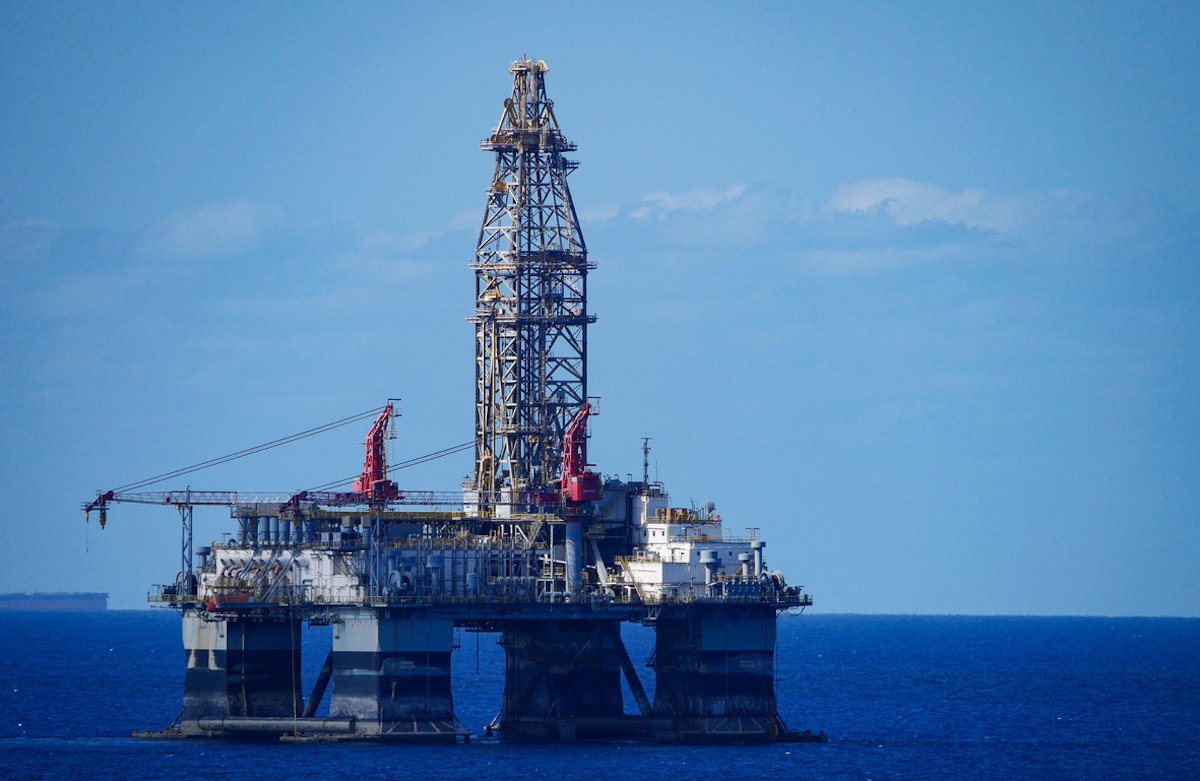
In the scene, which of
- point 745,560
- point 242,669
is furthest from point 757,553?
point 242,669

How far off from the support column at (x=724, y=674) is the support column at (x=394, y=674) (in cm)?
1272

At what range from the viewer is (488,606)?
4077 inches

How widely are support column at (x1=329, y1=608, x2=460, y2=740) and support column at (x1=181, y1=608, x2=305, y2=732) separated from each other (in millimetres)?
4895

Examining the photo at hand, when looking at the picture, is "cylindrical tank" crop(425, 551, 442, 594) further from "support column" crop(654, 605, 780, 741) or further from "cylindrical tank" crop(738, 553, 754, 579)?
"cylindrical tank" crop(738, 553, 754, 579)

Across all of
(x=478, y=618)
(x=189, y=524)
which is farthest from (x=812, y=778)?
(x=189, y=524)

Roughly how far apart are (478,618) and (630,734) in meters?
11.5

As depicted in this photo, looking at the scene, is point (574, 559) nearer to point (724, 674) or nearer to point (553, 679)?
point (553, 679)

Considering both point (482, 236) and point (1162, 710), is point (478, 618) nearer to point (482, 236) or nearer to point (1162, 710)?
point (482, 236)

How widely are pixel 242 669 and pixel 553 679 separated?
53.2 ft

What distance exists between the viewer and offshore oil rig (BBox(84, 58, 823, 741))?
3976 inches

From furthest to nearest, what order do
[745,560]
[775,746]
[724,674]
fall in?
1. [745,560]
2. [724,674]
3. [775,746]

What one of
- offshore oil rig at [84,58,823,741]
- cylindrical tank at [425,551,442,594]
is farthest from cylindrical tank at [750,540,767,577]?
cylindrical tank at [425,551,442,594]

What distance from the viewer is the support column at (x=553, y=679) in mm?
108500

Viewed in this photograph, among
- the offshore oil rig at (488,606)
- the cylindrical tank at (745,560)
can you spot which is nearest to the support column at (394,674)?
the offshore oil rig at (488,606)
